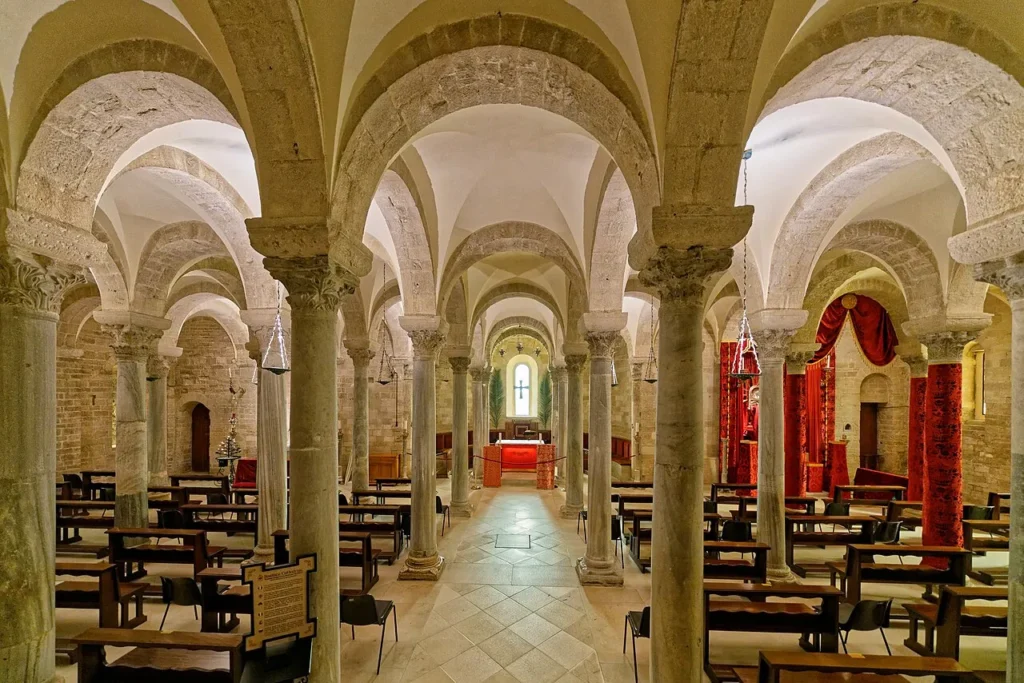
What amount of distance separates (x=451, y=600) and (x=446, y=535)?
305cm

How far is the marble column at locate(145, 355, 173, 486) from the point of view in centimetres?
1149

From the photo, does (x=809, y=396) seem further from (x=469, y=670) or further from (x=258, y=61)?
(x=258, y=61)

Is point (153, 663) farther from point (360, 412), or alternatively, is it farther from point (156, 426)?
point (156, 426)

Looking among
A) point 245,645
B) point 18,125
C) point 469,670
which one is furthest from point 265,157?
point 469,670

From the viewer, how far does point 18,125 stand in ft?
11.2

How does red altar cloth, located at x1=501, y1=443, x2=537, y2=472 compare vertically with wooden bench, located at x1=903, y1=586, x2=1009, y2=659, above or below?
below

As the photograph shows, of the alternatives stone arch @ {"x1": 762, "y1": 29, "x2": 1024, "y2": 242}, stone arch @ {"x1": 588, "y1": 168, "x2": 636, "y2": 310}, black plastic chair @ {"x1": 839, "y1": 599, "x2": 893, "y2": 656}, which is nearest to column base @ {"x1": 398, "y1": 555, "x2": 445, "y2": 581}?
stone arch @ {"x1": 588, "y1": 168, "x2": 636, "y2": 310}

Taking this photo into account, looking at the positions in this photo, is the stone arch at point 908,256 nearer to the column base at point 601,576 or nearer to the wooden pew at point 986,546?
the wooden pew at point 986,546

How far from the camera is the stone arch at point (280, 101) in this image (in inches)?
117

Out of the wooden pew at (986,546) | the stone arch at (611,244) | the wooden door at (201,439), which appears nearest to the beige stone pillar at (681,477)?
the stone arch at (611,244)

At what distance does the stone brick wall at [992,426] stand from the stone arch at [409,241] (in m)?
11.3

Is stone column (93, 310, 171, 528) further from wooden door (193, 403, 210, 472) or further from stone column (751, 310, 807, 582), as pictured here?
wooden door (193, 403, 210, 472)

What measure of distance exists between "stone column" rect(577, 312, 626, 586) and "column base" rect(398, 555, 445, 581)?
2.00 meters

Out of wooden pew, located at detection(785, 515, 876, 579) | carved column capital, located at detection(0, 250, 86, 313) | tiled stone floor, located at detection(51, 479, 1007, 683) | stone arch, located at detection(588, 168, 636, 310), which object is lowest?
tiled stone floor, located at detection(51, 479, 1007, 683)
